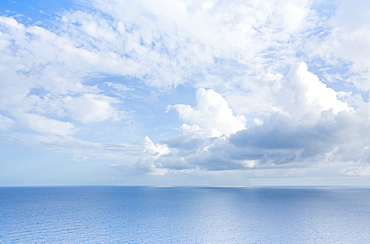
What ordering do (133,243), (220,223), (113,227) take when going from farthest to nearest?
(220,223) < (113,227) < (133,243)

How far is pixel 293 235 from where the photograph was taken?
5981 cm

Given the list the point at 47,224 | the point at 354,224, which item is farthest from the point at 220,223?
the point at 47,224

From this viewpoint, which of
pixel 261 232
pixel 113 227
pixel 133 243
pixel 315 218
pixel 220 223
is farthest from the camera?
pixel 315 218

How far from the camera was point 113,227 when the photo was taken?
219 ft

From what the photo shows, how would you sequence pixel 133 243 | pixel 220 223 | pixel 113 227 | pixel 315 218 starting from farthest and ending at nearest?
pixel 315 218 → pixel 220 223 → pixel 113 227 → pixel 133 243

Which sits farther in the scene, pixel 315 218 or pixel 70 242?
pixel 315 218

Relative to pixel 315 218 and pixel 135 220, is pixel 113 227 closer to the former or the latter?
pixel 135 220

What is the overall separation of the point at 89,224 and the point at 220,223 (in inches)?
1428

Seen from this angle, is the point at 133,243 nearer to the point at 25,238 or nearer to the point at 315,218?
the point at 25,238

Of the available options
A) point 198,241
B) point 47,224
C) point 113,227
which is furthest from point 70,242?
point 198,241

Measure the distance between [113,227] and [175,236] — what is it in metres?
18.6

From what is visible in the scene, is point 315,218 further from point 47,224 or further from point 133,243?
point 47,224

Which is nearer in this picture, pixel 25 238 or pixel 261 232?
pixel 25 238


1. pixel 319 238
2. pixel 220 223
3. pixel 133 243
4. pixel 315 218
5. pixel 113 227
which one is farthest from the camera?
pixel 315 218
